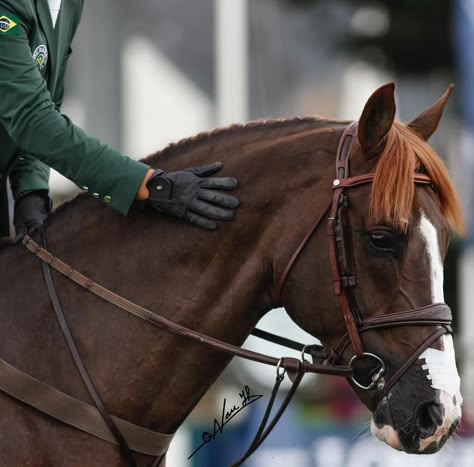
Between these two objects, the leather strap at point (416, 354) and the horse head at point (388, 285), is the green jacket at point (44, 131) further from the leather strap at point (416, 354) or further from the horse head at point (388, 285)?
the leather strap at point (416, 354)

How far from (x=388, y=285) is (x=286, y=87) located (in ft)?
52.1

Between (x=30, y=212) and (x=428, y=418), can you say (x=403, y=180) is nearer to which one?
(x=428, y=418)

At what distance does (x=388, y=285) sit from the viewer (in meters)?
3.16

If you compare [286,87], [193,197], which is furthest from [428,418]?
[286,87]

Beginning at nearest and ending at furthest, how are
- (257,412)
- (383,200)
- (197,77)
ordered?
(383,200)
(257,412)
(197,77)

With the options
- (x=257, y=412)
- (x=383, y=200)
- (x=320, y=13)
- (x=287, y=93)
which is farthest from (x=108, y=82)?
(x=383, y=200)

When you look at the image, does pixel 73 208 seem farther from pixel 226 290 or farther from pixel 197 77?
pixel 197 77

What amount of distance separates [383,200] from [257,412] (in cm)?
434

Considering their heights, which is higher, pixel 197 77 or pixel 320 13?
pixel 320 13

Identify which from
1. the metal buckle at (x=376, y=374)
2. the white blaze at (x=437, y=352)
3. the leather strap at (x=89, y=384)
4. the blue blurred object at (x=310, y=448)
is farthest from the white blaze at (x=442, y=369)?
the blue blurred object at (x=310, y=448)

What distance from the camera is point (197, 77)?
65.7 ft

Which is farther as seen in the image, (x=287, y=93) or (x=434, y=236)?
(x=287, y=93)

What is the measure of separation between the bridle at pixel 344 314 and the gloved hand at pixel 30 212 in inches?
7.4

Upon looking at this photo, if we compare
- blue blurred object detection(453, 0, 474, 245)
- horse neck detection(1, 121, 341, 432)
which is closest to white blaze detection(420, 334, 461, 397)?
horse neck detection(1, 121, 341, 432)
